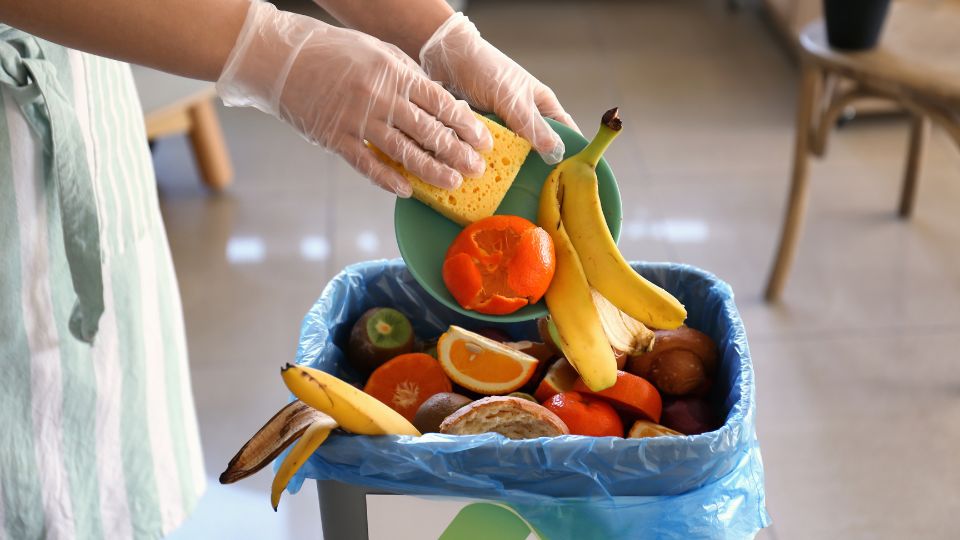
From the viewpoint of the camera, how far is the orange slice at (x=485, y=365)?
1.02 m

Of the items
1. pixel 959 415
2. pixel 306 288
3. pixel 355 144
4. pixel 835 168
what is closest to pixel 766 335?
pixel 959 415

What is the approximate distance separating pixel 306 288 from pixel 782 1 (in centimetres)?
198

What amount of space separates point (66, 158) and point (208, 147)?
1560mm

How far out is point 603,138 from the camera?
3.02 feet

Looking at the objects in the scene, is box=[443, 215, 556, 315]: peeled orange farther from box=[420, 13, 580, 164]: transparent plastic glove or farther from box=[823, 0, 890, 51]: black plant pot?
box=[823, 0, 890, 51]: black plant pot

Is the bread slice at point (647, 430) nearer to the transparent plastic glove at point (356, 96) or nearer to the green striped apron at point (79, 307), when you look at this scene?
the transparent plastic glove at point (356, 96)

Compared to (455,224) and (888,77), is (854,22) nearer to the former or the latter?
(888,77)

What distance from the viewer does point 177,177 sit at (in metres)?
2.75

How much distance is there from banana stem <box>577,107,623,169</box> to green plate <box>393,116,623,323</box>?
1.3 inches

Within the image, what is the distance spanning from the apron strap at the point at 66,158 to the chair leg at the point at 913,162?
183 cm

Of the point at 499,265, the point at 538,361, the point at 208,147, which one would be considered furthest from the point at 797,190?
the point at 208,147

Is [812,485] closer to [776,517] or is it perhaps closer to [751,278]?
[776,517]

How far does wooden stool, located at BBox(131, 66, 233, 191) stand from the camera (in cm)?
224

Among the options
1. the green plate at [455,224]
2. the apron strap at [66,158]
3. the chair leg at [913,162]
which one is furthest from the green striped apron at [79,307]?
the chair leg at [913,162]
